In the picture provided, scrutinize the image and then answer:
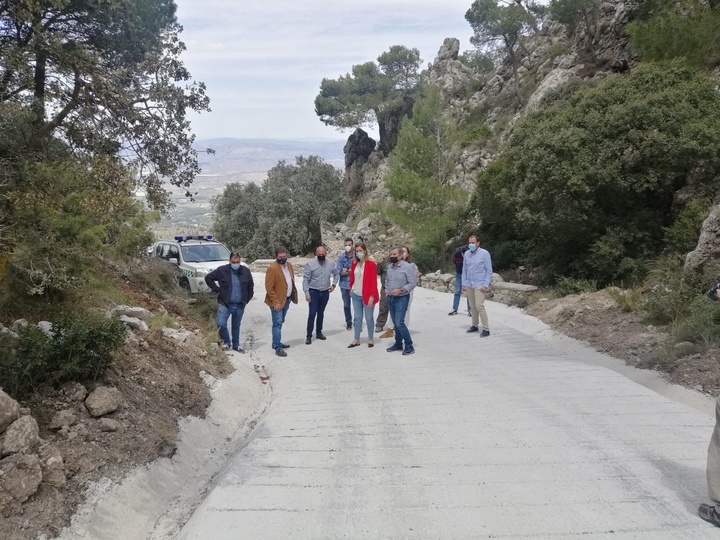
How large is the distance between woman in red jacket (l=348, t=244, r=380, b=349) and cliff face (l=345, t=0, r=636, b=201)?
17397mm

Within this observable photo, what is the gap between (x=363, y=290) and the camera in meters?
10.3

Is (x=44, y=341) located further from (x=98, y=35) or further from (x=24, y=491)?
(x=98, y=35)

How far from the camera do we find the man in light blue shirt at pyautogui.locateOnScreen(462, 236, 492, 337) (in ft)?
35.4

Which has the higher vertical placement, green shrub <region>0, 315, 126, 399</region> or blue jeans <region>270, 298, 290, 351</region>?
green shrub <region>0, 315, 126, 399</region>

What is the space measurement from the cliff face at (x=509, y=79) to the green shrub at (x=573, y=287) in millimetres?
12693

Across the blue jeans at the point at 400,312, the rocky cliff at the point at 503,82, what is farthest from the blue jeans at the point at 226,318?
the rocky cliff at the point at 503,82

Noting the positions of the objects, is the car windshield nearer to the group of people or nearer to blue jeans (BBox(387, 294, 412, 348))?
the group of people

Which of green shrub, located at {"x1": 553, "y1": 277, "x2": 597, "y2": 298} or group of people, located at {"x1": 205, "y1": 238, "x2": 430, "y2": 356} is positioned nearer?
group of people, located at {"x1": 205, "y1": 238, "x2": 430, "y2": 356}

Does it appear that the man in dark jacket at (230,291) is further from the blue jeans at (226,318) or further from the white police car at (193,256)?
the white police car at (193,256)

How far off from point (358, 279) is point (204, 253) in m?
8.10

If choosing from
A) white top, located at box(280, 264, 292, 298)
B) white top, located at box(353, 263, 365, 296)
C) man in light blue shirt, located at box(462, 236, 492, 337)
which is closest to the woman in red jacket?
white top, located at box(353, 263, 365, 296)

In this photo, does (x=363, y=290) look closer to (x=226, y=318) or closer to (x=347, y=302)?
(x=347, y=302)

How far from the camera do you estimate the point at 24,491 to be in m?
3.84

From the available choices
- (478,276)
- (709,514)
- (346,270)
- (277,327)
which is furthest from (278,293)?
(709,514)
